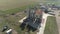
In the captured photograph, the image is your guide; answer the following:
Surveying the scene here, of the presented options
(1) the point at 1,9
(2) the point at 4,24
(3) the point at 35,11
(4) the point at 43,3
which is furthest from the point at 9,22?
(4) the point at 43,3

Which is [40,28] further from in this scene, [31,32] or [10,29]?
[10,29]

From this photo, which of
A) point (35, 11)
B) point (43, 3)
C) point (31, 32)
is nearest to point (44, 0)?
point (43, 3)

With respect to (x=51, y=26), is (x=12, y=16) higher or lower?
higher

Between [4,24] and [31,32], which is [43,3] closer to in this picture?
[31,32]

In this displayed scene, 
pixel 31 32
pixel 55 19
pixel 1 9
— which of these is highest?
pixel 1 9

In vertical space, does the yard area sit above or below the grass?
above

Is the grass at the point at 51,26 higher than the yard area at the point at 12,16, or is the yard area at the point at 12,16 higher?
the yard area at the point at 12,16

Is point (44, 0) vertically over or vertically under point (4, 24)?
over

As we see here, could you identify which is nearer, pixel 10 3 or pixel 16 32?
pixel 16 32
